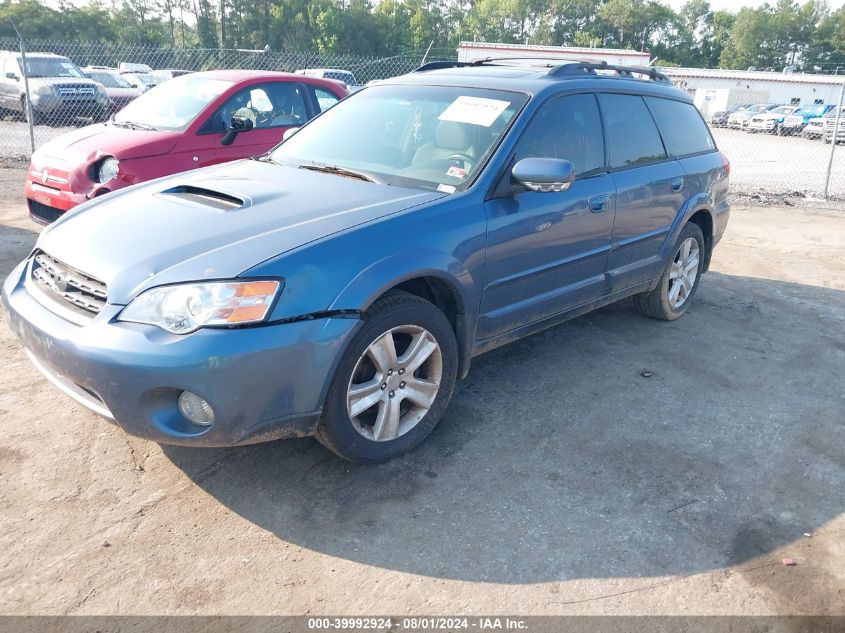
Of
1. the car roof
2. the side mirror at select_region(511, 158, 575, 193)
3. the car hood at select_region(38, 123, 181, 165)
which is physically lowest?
the car hood at select_region(38, 123, 181, 165)

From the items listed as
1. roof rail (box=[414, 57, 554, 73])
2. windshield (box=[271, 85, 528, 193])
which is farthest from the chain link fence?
windshield (box=[271, 85, 528, 193])

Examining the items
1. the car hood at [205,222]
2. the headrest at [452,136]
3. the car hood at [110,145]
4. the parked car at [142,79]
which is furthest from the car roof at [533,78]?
the parked car at [142,79]

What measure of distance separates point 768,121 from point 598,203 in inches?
1333

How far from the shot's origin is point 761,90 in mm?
53938

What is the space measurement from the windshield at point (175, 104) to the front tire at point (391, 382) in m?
4.26

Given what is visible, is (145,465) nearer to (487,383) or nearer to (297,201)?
(297,201)

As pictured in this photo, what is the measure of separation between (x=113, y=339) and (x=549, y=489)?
1920mm

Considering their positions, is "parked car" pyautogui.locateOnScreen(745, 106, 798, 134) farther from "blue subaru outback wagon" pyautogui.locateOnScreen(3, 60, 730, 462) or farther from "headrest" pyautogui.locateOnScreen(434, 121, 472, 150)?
"headrest" pyautogui.locateOnScreen(434, 121, 472, 150)

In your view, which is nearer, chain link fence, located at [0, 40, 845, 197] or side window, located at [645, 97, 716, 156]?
side window, located at [645, 97, 716, 156]

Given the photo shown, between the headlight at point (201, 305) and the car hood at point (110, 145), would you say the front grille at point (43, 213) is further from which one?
the headlight at point (201, 305)

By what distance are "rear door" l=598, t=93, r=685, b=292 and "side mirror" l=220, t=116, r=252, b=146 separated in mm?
Result: 3534

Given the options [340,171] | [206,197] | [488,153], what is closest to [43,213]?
[206,197]

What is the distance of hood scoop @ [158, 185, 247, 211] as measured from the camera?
11.0ft

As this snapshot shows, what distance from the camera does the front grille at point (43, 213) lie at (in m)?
6.18
